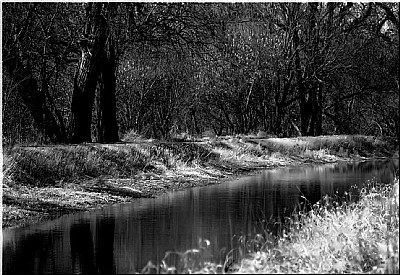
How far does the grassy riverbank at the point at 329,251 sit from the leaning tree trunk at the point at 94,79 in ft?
37.8

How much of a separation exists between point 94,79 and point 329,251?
14.5 m

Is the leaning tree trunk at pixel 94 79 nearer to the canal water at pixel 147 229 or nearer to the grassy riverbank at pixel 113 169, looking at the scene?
the grassy riverbank at pixel 113 169

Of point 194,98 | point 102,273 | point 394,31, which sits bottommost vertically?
point 102,273

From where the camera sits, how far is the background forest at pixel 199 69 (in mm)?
21594

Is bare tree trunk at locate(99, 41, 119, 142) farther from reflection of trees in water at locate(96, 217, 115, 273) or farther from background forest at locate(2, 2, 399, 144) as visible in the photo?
reflection of trees in water at locate(96, 217, 115, 273)

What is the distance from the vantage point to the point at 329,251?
9266 mm

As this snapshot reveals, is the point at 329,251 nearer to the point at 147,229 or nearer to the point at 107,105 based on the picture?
the point at 147,229

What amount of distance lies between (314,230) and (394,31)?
20.5 metres

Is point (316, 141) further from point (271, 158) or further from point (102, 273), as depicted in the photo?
point (102, 273)

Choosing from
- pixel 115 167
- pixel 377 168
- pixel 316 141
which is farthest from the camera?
pixel 316 141

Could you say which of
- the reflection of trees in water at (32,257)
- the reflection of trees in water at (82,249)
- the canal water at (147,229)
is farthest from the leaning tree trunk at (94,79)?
the reflection of trees in water at (32,257)

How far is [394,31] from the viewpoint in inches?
1167

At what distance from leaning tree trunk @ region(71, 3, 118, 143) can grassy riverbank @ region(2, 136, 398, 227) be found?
145 cm

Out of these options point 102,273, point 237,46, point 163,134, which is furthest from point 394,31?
point 102,273
